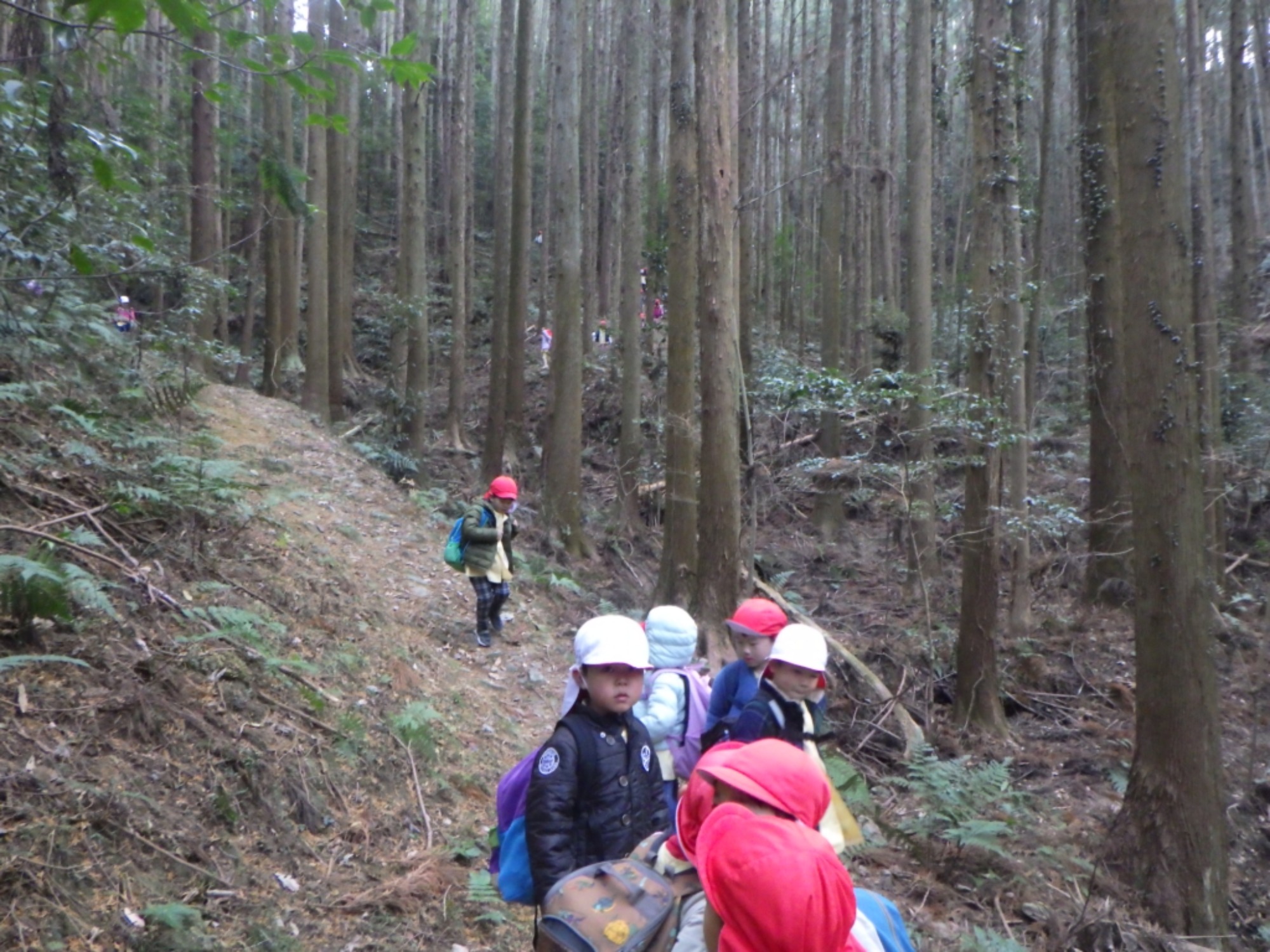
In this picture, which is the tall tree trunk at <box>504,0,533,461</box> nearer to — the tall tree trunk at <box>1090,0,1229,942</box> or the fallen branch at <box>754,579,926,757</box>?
the fallen branch at <box>754,579,926,757</box>

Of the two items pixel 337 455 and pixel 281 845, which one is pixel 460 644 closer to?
pixel 281 845

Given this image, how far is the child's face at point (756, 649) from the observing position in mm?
4230

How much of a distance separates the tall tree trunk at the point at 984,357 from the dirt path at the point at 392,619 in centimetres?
412

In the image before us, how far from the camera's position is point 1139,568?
5.72 m

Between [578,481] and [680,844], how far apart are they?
1166 centimetres

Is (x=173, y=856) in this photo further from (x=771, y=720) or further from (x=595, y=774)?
(x=771, y=720)

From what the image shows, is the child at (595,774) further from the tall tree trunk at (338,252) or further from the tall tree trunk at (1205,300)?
the tall tree trunk at (338,252)

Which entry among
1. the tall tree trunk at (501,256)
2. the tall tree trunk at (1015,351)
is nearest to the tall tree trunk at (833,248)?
the tall tree trunk at (1015,351)

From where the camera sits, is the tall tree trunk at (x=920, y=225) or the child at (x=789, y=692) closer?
the child at (x=789, y=692)

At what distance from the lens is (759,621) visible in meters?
4.21

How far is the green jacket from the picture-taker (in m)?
8.66

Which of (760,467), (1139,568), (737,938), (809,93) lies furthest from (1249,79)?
(737,938)

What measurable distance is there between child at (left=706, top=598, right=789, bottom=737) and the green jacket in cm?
470

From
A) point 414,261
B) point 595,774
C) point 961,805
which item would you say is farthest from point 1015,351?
point 414,261
